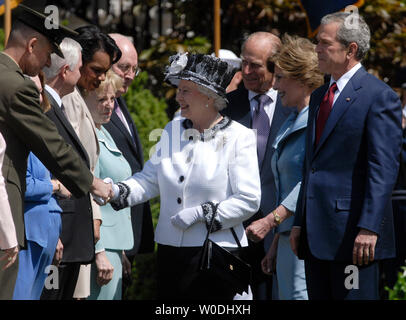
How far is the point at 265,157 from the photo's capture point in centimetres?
566

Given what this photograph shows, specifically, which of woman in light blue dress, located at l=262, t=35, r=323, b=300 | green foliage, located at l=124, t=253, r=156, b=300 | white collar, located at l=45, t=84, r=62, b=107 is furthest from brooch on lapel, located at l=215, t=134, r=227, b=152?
green foliage, located at l=124, t=253, r=156, b=300

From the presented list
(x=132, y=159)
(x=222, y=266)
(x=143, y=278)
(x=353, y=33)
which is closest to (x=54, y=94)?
(x=132, y=159)

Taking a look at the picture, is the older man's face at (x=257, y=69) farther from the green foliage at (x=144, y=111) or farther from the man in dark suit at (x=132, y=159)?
the green foliage at (x=144, y=111)

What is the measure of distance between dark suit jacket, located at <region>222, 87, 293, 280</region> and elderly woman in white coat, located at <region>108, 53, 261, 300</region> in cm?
66

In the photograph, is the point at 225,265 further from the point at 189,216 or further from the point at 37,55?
the point at 37,55

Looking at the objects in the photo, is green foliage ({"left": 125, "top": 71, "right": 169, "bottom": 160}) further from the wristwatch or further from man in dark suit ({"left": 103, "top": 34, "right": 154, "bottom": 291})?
the wristwatch

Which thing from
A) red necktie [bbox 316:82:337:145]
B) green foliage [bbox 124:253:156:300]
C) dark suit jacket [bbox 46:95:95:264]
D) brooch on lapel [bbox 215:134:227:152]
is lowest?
green foliage [bbox 124:253:156:300]

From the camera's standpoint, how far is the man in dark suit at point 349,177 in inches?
172

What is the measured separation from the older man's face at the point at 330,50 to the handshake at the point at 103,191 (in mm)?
1427

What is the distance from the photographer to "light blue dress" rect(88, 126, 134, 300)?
5.41 metres

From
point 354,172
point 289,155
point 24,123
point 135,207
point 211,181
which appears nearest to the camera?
point 24,123

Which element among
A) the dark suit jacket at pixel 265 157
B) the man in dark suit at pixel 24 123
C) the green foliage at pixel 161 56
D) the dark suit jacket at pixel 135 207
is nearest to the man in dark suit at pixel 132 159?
the dark suit jacket at pixel 135 207

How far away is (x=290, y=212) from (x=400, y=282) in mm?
1160

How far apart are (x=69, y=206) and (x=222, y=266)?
0.98 metres
